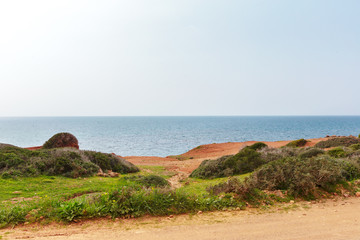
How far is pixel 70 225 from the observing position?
6172 millimetres

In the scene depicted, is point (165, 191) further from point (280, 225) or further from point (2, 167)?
point (2, 167)

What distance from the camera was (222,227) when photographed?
597cm

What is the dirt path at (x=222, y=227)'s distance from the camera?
5.48 m

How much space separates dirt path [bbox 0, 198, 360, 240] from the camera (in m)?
5.48

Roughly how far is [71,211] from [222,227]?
13.5ft

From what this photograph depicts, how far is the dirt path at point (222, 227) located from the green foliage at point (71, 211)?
0.33 meters

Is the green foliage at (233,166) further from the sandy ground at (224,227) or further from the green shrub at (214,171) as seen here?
the sandy ground at (224,227)

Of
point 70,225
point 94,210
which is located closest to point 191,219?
point 94,210

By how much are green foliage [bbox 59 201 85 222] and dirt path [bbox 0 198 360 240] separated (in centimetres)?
33

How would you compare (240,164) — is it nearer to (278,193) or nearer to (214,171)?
(214,171)

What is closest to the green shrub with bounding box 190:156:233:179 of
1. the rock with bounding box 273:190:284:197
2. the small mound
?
the rock with bounding box 273:190:284:197

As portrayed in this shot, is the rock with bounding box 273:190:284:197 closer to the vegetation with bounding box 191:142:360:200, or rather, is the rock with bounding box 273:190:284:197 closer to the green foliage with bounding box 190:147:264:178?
the vegetation with bounding box 191:142:360:200

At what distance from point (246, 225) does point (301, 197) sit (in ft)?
10.7

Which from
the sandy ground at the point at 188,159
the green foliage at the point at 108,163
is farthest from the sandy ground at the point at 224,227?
the sandy ground at the point at 188,159
